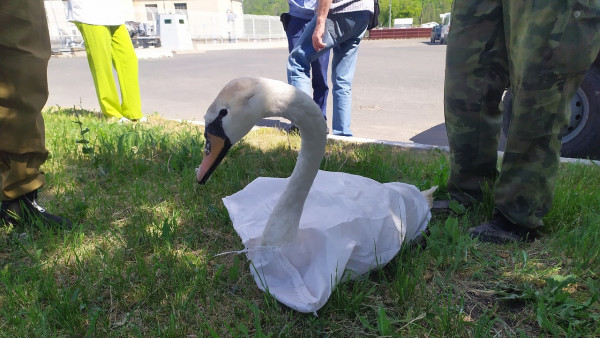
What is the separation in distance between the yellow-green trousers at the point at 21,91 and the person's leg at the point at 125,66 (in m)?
2.56

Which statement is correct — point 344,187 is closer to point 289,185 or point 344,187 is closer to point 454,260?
point 289,185

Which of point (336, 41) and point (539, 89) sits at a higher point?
point (336, 41)

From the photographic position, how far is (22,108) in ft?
6.88

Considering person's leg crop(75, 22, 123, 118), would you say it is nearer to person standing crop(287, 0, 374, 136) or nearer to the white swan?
person standing crop(287, 0, 374, 136)

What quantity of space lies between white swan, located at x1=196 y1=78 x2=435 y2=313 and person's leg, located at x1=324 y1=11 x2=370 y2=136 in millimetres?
2273

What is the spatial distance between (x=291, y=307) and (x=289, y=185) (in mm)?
451

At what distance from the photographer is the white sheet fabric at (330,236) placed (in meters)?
1.59

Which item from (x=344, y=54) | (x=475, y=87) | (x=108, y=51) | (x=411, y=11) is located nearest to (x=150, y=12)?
(x=108, y=51)

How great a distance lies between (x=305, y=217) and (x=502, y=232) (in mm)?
1034

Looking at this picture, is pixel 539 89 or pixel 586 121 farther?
pixel 586 121

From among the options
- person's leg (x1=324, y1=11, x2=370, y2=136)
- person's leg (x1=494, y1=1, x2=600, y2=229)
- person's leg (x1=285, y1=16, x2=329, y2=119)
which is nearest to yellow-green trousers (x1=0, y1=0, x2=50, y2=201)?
person's leg (x1=494, y1=1, x2=600, y2=229)

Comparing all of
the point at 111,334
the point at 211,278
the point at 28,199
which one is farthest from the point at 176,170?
the point at 111,334

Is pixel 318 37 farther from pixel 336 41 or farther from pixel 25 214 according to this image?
pixel 25 214

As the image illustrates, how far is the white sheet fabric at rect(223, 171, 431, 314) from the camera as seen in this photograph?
1.59m
